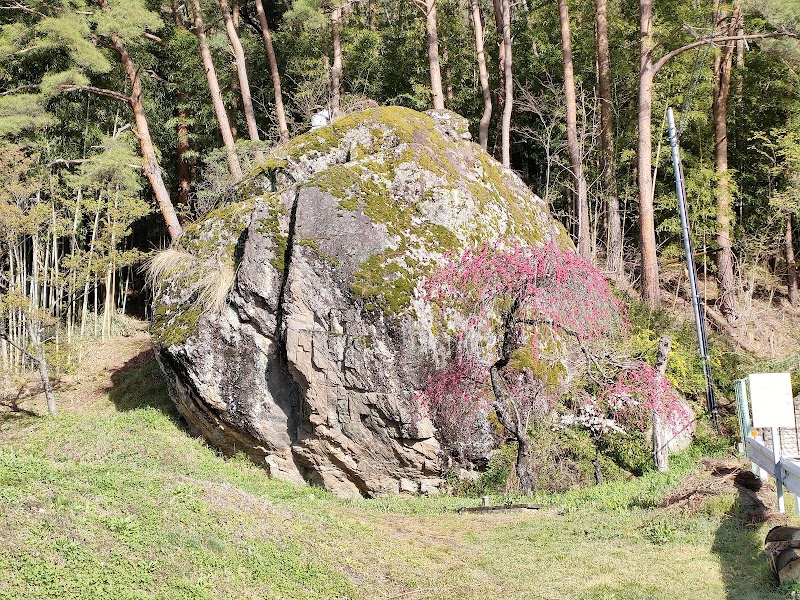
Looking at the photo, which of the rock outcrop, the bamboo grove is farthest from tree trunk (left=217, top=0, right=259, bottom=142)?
the rock outcrop

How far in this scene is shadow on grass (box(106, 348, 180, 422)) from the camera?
1246cm

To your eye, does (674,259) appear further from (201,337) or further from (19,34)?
(19,34)

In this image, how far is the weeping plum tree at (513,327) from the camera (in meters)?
8.66

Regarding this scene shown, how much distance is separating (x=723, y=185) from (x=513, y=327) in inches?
367

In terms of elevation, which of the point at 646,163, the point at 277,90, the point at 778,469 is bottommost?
the point at 778,469

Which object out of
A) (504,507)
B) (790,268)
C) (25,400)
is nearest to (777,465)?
(504,507)

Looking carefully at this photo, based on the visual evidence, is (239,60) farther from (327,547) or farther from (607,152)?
(327,547)

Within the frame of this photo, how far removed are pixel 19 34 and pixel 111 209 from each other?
12.8ft

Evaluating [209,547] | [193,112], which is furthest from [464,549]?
[193,112]

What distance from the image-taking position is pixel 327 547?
578 centimetres

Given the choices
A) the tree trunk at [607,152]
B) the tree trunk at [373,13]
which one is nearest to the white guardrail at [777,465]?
the tree trunk at [607,152]

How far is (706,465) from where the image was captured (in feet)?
26.6

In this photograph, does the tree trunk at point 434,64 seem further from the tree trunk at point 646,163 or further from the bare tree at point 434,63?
the tree trunk at point 646,163

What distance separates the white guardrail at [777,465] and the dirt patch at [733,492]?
0.54 ft
